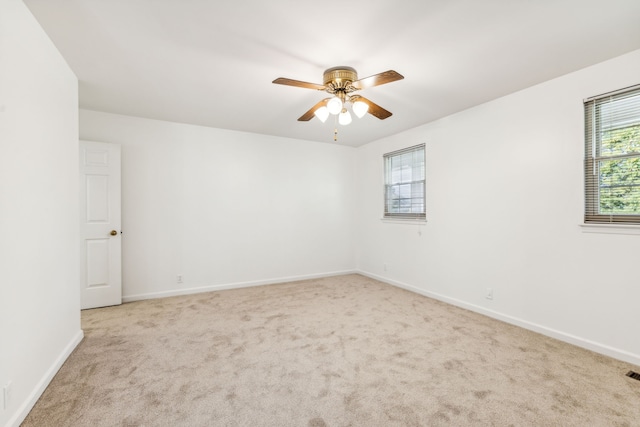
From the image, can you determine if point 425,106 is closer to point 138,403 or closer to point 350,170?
point 350,170

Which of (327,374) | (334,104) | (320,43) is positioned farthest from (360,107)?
(327,374)

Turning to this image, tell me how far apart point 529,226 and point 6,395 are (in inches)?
165

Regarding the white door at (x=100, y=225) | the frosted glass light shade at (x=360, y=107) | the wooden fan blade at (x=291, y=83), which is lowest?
the white door at (x=100, y=225)

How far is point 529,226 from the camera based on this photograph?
9.83 feet

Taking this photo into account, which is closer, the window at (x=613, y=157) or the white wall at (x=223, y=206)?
the window at (x=613, y=157)

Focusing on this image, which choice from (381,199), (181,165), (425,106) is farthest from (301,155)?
(425,106)

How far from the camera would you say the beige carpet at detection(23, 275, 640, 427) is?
175cm

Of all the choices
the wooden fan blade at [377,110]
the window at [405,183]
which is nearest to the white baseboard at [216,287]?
the window at [405,183]

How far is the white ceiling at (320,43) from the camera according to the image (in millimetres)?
1833

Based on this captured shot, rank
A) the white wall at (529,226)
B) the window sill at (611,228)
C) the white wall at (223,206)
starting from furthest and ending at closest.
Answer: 1. the white wall at (223,206)
2. the white wall at (529,226)
3. the window sill at (611,228)

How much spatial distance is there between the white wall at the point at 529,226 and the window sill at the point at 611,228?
0.04 m

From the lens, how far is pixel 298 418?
1.72 m

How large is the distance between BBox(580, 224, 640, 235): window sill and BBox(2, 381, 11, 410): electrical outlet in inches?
167

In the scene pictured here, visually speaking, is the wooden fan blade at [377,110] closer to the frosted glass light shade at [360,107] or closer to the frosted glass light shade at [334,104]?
the frosted glass light shade at [360,107]
